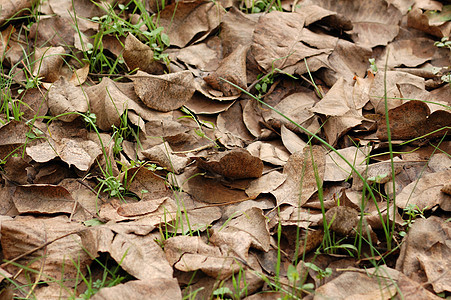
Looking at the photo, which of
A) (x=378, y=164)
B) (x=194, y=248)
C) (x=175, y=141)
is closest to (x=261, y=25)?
(x=175, y=141)

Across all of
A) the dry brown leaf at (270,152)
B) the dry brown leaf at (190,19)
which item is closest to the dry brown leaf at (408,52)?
the dry brown leaf at (270,152)

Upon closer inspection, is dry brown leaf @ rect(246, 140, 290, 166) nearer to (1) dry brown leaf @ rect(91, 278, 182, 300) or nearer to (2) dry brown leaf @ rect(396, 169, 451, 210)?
(2) dry brown leaf @ rect(396, 169, 451, 210)

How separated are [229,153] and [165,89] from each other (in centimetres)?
67

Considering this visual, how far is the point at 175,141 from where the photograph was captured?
245 centimetres

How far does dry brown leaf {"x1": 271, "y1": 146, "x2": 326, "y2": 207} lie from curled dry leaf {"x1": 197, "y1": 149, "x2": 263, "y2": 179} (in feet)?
0.45

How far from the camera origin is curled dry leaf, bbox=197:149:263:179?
2.08m

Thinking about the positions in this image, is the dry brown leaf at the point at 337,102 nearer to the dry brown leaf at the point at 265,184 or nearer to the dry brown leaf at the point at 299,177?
the dry brown leaf at the point at 299,177

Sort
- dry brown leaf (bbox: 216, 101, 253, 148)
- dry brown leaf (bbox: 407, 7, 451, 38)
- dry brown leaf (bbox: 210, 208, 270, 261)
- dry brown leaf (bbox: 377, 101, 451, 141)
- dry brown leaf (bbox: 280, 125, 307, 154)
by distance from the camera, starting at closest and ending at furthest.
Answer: dry brown leaf (bbox: 210, 208, 270, 261) < dry brown leaf (bbox: 377, 101, 451, 141) < dry brown leaf (bbox: 280, 125, 307, 154) < dry brown leaf (bbox: 216, 101, 253, 148) < dry brown leaf (bbox: 407, 7, 451, 38)

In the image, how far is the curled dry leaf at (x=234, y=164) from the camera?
2078mm

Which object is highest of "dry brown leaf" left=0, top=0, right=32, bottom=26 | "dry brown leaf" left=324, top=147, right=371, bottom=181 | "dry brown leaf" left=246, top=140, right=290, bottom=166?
"dry brown leaf" left=0, top=0, right=32, bottom=26

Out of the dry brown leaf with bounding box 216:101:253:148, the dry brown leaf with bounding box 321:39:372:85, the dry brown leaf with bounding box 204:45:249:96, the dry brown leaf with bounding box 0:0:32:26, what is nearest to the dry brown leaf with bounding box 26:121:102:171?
the dry brown leaf with bounding box 216:101:253:148

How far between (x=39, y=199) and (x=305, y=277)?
117 cm

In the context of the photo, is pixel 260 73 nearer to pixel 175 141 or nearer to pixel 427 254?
pixel 175 141

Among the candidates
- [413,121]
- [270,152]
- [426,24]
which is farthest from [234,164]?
[426,24]
